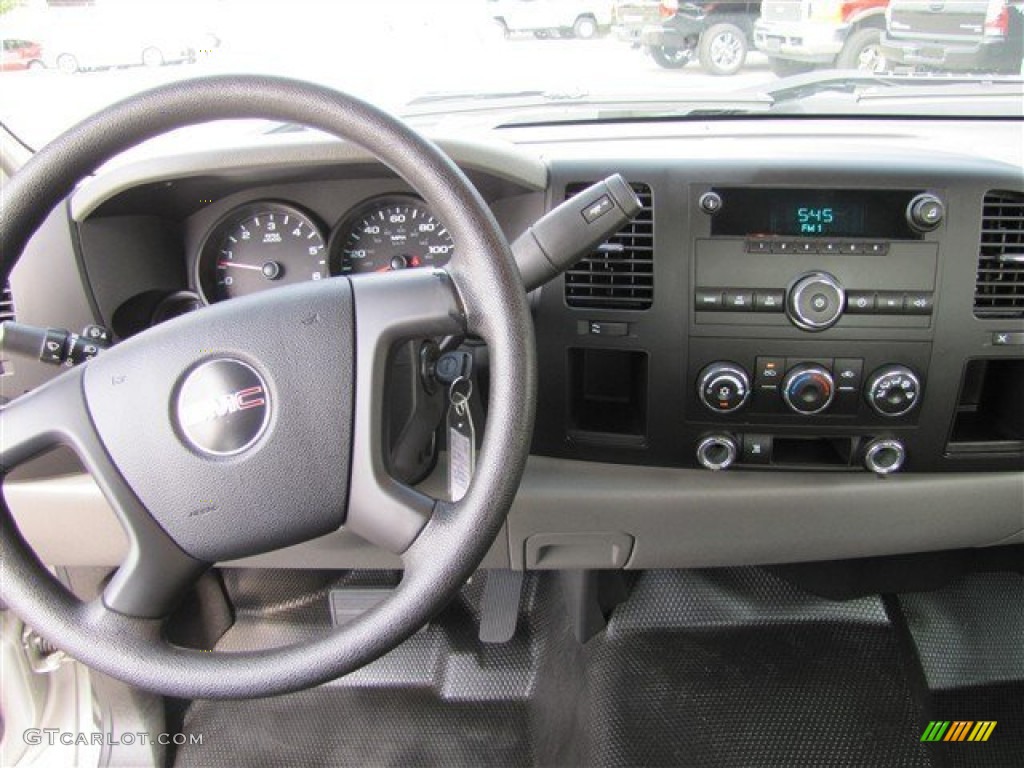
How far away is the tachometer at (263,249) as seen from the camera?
1609 mm

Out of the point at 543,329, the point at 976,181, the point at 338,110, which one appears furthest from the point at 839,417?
the point at 338,110

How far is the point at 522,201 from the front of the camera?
1515 mm

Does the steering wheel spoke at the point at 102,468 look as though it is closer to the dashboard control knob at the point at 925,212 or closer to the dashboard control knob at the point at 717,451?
the dashboard control knob at the point at 717,451

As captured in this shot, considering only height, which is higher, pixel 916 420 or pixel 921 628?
pixel 916 420

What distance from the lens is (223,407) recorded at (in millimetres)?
1030

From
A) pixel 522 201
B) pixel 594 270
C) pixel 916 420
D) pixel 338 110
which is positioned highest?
pixel 338 110

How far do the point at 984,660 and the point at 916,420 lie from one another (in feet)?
2.67

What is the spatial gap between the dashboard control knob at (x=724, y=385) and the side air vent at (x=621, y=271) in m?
0.17

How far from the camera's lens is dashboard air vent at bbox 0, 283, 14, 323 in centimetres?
151

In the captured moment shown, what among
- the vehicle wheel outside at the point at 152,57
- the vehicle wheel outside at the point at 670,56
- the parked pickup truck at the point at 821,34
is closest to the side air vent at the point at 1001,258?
the parked pickup truck at the point at 821,34

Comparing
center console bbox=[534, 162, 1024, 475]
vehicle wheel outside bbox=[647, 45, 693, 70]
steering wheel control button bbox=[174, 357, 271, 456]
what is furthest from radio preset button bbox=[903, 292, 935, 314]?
steering wheel control button bbox=[174, 357, 271, 456]

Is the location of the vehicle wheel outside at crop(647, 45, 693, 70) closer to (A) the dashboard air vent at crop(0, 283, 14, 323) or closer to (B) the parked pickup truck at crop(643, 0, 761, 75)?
(B) the parked pickup truck at crop(643, 0, 761, 75)

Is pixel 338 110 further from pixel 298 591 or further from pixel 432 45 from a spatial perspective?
pixel 298 591

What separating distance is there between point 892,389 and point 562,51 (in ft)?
3.12
